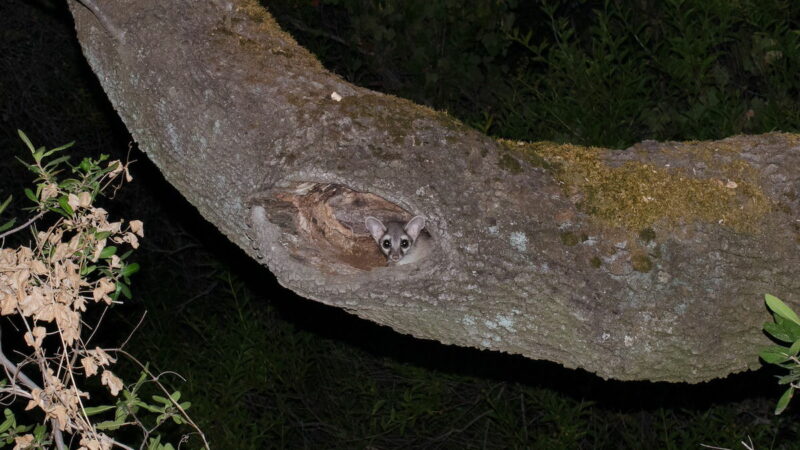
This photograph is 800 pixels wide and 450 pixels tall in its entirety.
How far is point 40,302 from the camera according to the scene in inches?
83.8

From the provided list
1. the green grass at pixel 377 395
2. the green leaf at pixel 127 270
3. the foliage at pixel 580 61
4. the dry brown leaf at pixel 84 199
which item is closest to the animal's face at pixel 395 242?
the green leaf at pixel 127 270

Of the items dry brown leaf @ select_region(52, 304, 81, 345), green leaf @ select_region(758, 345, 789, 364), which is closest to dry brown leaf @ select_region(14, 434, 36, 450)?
dry brown leaf @ select_region(52, 304, 81, 345)

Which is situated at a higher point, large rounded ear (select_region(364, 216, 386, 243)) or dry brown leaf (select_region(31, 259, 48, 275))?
dry brown leaf (select_region(31, 259, 48, 275))

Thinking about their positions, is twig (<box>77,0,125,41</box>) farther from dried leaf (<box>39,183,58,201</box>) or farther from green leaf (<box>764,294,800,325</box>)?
green leaf (<box>764,294,800,325</box>)

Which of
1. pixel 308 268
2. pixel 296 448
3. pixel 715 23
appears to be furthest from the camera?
pixel 296 448

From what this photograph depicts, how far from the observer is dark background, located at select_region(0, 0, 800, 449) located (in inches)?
201

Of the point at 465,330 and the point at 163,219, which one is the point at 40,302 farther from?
the point at 163,219

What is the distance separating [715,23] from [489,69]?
4.32ft

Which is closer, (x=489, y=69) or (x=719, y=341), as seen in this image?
(x=719, y=341)

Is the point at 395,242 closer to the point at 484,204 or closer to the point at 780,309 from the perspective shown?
the point at 484,204

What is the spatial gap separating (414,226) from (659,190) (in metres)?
0.66

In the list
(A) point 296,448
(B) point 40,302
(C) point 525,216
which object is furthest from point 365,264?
(A) point 296,448

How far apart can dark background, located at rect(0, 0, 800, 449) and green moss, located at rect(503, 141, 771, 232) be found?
8.27ft

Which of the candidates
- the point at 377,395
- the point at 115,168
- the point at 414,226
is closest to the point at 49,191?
the point at 115,168
